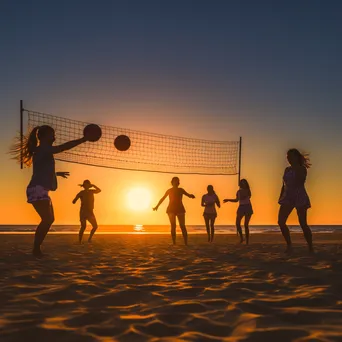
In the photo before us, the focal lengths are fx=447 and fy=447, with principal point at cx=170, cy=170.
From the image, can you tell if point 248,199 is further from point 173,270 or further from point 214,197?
point 173,270

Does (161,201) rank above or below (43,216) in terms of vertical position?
above

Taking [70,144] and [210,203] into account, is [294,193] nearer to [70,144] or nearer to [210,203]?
[70,144]

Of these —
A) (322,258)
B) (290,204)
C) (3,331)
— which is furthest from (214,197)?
(3,331)

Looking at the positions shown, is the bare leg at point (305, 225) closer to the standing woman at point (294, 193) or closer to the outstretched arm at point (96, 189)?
the standing woman at point (294, 193)

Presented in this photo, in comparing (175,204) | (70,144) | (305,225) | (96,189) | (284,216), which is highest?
(70,144)

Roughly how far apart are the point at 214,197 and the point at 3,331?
958 centimetres

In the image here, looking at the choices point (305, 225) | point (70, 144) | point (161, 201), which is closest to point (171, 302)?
point (70, 144)

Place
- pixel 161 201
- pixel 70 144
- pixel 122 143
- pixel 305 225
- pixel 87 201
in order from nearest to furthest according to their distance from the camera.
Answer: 1. pixel 70 144
2. pixel 305 225
3. pixel 122 143
4. pixel 161 201
5. pixel 87 201

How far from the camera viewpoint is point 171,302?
327 cm

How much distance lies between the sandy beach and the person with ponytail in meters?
0.89

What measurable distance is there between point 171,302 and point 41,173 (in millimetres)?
3669

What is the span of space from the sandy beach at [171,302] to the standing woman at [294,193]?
70.6 inches

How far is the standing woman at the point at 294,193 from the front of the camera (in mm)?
7223

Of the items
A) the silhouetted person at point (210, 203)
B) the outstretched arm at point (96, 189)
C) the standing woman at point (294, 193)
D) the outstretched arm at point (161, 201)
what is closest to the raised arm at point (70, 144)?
the standing woman at point (294, 193)
